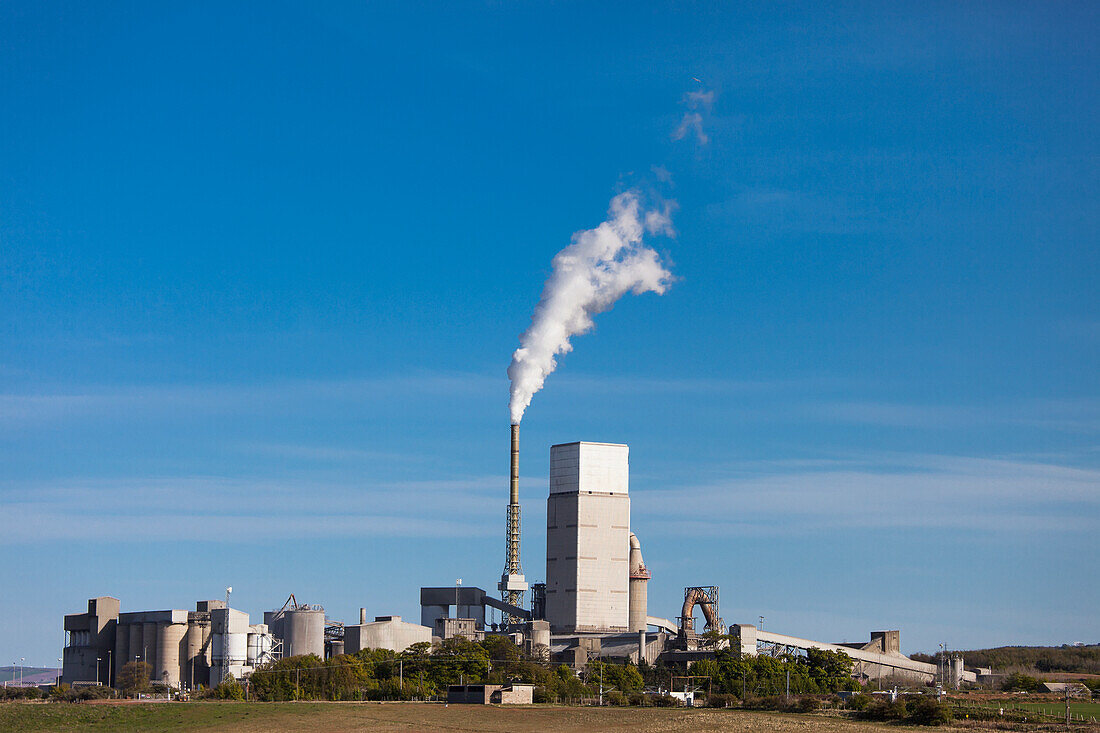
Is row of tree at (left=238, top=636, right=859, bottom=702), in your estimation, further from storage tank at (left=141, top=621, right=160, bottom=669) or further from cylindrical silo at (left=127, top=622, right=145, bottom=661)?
cylindrical silo at (left=127, top=622, right=145, bottom=661)

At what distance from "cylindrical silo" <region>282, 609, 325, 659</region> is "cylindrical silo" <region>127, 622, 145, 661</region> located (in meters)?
21.2

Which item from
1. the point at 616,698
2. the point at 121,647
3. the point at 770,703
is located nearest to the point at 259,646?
the point at 121,647

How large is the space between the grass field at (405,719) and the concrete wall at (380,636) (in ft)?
223

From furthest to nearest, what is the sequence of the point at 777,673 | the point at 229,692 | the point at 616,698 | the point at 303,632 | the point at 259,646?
the point at 303,632
the point at 259,646
the point at 777,673
the point at 229,692
the point at 616,698

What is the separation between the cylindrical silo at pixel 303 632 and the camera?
190 meters

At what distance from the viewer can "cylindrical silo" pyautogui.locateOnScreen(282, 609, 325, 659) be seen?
190 metres

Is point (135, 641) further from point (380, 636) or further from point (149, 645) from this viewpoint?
point (380, 636)

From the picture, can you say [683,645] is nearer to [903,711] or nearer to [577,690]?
[577,690]

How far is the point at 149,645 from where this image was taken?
625 feet

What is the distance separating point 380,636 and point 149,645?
110 ft

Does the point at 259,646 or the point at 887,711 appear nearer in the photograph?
the point at 887,711

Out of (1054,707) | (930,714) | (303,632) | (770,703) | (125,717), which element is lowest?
(303,632)

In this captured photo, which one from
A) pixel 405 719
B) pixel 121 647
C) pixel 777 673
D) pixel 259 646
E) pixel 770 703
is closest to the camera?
pixel 405 719

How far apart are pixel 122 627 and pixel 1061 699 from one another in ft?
431
